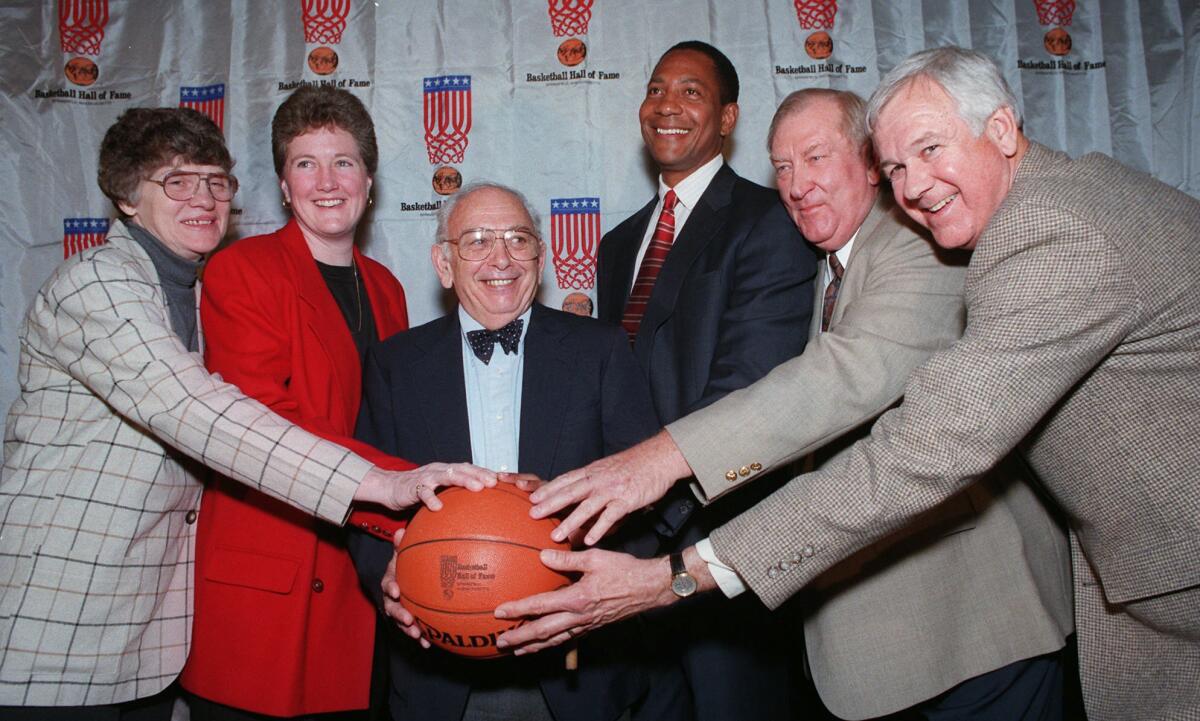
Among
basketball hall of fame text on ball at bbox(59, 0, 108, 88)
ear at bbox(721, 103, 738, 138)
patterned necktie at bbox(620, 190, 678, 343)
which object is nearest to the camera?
patterned necktie at bbox(620, 190, 678, 343)

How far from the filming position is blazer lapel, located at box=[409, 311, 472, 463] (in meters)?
1.98

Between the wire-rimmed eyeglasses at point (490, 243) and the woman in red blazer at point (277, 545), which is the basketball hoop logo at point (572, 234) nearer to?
the woman in red blazer at point (277, 545)

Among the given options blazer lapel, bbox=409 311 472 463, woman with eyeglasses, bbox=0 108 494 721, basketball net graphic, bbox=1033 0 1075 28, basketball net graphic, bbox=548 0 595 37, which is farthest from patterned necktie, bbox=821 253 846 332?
basketball net graphic, bbox=1033 0 1075 28

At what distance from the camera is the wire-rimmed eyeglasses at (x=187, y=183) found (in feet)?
7.13

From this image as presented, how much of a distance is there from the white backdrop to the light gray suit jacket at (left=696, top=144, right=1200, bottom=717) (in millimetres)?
1922

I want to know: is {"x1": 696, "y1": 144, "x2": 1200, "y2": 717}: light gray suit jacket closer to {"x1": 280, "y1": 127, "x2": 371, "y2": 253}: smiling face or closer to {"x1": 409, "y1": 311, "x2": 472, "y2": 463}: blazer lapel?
{"x1": 409, "y1": 311, "x2": 472, "y2": 463}: blazer lapel

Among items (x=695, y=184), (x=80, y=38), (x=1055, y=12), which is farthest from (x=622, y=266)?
(x=80, y=38)

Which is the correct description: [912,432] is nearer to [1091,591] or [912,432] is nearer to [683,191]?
[1091,591]

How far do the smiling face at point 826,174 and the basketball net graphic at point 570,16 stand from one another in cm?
148

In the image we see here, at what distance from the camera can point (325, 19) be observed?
3.40m

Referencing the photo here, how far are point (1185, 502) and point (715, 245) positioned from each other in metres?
1.24

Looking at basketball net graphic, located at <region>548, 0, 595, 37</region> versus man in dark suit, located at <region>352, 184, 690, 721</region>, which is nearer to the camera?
man in dark suit, located at <region>352, 184, 690, 721</region>

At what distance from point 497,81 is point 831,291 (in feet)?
5.90

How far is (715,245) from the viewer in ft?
7.69
